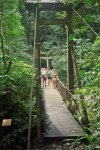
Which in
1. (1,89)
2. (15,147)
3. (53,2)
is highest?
(53,2)

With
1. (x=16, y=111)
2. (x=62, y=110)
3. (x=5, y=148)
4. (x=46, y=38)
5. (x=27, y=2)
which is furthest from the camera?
(x=46, y=38)

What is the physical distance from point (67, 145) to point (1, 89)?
1.75 m

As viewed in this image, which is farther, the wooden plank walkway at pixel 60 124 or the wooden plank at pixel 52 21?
the wooden plank at pixel 52 21

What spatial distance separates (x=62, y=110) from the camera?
372 inches

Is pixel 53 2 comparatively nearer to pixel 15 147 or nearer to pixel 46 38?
pixel 15 147

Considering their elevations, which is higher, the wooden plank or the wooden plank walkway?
the wooden plank

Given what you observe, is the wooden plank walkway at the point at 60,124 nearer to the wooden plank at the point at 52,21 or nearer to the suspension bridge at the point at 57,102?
the suspension bridge at the point at 57,102

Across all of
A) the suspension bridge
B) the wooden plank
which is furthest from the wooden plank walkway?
the wooden plank

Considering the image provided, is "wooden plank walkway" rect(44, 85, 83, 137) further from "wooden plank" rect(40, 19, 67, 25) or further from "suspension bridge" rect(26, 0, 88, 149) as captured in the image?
"wooden plank" rect(40, 19, 67, 25)

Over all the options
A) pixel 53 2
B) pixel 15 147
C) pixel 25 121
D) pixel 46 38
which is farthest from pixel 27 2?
pixel 46 38

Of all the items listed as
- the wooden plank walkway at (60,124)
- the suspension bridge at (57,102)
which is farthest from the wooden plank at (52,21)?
the wooden plank walkway at (60,124)

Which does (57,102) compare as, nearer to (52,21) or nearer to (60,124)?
(52,21)

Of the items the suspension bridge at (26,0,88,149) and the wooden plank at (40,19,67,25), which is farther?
the wooden plank at (40,19,67,25)

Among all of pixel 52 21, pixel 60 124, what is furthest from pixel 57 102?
pixel 60 124
